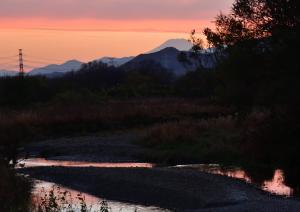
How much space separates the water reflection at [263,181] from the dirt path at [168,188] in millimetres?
902

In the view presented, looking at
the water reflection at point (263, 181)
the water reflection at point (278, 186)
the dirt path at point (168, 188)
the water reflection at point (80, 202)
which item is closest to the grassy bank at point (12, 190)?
the water reflection at point (80, 202)

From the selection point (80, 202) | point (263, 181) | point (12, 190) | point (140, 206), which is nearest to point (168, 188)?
point (140, 206)

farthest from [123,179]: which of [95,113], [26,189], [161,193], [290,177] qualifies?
[95,113]

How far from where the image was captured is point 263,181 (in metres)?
25.3

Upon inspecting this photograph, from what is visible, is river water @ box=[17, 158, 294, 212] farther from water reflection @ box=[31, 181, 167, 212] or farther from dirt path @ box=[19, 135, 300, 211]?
dirt path @ box=[19, 135, 300, 211]

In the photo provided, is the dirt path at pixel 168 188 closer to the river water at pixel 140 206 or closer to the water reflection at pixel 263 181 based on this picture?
the river water at pixel 140 206

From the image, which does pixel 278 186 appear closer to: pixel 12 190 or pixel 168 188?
pixel 168 188

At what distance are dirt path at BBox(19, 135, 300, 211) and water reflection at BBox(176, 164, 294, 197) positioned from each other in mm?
902

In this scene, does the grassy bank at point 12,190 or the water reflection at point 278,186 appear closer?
the grassy bank at point 12,190

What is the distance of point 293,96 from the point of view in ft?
83.6

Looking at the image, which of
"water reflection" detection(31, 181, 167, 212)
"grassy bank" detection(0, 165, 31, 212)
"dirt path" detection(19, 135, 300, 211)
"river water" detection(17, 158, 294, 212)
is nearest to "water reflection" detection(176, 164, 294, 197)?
"river water" detection(17, 158, 294, 212)

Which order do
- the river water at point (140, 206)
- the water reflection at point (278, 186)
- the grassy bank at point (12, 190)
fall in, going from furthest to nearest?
the water reflection at point (278, 186) → the river water at point (140, 206) → the grassy bank at point (12, 190)

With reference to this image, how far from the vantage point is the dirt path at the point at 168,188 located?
20.1 metres

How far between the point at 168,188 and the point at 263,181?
431 cm
